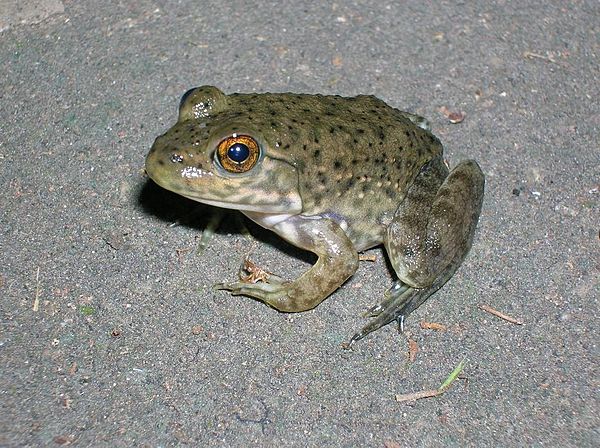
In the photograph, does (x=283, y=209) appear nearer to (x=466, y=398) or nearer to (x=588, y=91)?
(x=466, y=398)

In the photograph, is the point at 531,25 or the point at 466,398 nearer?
the point at 466,398

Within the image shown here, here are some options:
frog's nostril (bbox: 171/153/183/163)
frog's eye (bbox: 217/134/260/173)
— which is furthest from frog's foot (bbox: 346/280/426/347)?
frog's nostril (bbox: 171/153/183/163)

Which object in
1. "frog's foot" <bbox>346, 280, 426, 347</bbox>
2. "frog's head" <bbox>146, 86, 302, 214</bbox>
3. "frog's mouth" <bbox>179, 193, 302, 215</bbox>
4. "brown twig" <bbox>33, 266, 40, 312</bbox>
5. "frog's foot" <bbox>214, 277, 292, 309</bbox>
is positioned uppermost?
"frog's head" <bbox>146, 86, 302, 214</bbox>

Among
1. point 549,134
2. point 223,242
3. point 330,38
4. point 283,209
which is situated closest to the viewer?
point 283,209

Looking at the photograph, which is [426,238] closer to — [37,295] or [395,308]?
[395,308]

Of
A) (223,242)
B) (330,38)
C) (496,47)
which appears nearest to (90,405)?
(223,242)

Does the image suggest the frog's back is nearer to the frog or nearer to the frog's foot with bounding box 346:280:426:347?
the frog
